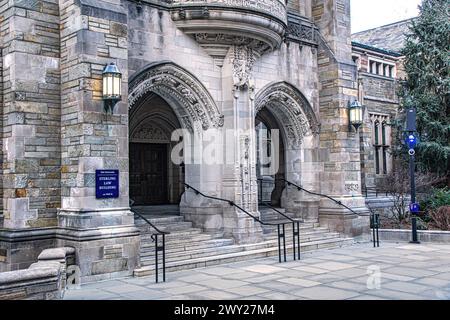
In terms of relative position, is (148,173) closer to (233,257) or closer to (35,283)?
(233,257)

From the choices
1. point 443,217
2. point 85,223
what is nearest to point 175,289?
point 85,223

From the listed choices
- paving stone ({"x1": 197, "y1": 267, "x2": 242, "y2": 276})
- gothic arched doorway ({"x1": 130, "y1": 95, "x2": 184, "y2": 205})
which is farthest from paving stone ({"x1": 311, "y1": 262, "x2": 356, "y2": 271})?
gothic arched doorway ({"x1": 130, "y1": 95, "x2": 184, "y2": 205})

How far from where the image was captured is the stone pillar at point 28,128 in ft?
31.8

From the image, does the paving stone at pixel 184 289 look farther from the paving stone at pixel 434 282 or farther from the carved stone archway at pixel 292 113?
the carved stone archway at pixel 292 113

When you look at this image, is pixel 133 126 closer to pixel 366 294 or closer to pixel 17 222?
pixel 17 222

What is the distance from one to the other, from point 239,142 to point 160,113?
14.6 feet

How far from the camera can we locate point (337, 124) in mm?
15391

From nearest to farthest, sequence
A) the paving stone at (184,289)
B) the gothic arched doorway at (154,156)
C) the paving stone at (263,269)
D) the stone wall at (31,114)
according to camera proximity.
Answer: the paving stone at (184,289)
the stone wall at (31,114)
the paving stone at (263,269)
the gothic arched doorway at (154,156)

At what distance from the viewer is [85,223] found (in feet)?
30.9

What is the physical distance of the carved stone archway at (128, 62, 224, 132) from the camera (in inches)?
459

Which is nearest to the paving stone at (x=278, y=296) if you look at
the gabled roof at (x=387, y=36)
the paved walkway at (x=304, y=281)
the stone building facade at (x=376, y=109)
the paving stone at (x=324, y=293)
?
the paved walkway at (x=304, y=281)

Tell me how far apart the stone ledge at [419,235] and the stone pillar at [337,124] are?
1.91 feet

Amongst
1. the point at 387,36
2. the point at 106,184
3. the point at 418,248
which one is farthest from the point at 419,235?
the point at 387,36
